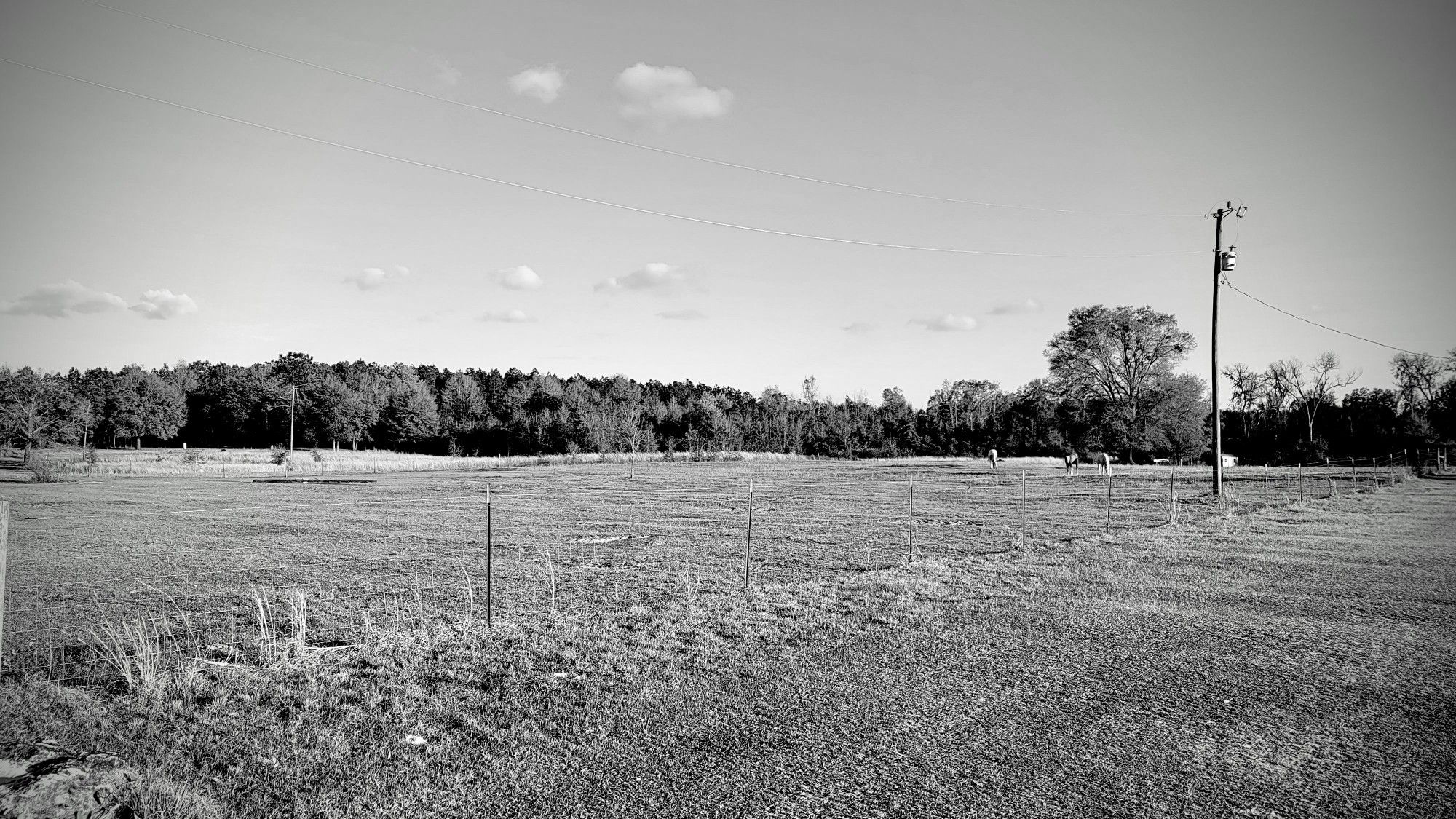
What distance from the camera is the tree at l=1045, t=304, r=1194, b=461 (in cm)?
5975

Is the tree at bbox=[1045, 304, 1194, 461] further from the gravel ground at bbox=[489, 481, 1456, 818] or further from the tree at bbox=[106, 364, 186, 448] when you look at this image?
the tree at bbox=[106, 364, 186, 448]

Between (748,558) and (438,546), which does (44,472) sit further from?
(748,558)

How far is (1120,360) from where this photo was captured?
204ft

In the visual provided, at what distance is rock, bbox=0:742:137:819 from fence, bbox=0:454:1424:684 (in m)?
3.17

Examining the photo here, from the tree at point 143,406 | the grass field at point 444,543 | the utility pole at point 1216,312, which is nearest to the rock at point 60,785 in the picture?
the grass field at point 444,543

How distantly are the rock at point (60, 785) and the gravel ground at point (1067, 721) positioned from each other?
203 centimetres

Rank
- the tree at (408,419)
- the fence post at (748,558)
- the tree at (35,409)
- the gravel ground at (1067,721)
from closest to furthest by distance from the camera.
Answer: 1. the gravel ground at (1067,721)
2. the fence post at (748,558)
3. the tree at (35,409)
4. the tree at (408,419)

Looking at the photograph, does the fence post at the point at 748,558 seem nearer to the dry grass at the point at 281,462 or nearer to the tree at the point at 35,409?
the dry grass at the point at 281,462

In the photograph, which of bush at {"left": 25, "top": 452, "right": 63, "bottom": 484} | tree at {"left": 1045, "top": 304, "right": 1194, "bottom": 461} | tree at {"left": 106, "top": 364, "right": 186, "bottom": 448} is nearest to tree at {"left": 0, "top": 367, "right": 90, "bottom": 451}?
bush at {"left": 25, "top": 452, "right": 63, "bottom": 484}

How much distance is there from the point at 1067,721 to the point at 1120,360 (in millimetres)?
63860

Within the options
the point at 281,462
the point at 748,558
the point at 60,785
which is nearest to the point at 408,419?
the point at 281,462

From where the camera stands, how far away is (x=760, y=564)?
1337cm

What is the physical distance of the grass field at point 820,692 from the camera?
473 centimetres

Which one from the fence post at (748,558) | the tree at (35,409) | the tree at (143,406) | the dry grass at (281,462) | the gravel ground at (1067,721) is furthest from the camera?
the tree at (143,406)
